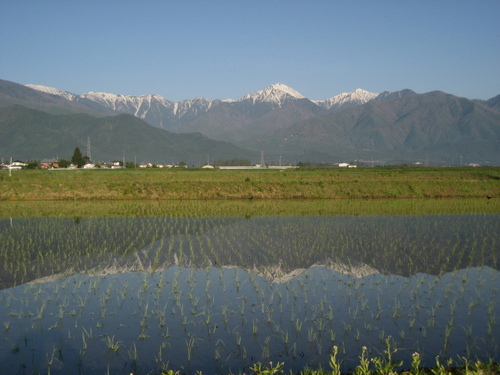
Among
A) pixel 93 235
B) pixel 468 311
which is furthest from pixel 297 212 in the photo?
pixel 468 311

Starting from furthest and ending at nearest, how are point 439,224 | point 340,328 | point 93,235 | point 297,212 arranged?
point 297,212 → point 439,224 → point 93,235 → point 340,328

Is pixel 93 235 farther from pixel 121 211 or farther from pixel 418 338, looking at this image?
pixel 418 338

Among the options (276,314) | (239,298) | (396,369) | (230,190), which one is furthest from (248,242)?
(230,190)

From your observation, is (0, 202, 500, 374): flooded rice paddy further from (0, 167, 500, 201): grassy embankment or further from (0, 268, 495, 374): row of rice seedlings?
(0, 167, 500, 201): grassy embankment

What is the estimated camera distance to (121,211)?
33594mm

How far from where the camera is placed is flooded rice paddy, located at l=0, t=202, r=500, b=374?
30.6ft

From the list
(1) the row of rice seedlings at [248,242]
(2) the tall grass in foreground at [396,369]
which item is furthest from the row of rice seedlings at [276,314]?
(1) the row of rice seedlings at [248,242]

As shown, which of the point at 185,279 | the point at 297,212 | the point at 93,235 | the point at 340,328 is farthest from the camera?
the point at 297,212

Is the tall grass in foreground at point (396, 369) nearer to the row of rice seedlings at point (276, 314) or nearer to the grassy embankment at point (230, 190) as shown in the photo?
the row of rice seedlings at point (276, 314)

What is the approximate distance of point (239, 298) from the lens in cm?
1279

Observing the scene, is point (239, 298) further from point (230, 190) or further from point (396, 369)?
point (230, 190)

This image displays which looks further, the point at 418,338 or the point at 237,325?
the point at 237,325

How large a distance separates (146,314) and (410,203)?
3180cm

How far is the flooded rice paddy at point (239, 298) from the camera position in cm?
932
